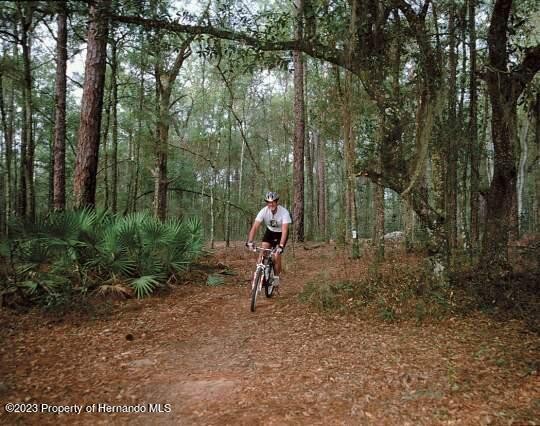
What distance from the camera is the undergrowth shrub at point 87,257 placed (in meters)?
5.71

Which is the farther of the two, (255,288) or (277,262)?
(277,262)

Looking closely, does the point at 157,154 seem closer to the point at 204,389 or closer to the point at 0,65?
the point at 0,65

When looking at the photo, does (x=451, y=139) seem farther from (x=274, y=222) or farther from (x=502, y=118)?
(x=274, y=222)

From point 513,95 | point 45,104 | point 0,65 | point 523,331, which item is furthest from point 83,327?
point 45,104

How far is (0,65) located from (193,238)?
5.40 meters

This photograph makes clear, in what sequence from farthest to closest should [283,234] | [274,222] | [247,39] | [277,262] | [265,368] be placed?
1. [277,262]
2. [274,222]
3. [283,234]
4. [247,39]
5. [265,368]

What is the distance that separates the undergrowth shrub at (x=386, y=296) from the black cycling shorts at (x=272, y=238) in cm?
107

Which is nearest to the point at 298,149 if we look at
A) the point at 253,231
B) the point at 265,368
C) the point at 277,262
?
the point at 277,262

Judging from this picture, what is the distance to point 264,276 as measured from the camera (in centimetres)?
669

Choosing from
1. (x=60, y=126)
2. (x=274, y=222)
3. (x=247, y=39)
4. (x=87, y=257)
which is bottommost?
(x=87, y=257)

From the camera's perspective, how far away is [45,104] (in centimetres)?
1482

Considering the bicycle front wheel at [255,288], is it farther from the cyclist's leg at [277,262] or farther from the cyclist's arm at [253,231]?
the cyclist's arm at [253,231]

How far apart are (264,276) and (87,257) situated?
3194 millimetres

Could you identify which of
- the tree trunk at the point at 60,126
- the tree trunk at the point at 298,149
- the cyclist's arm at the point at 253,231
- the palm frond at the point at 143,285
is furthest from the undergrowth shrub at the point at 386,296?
the tree trunk at the point at 298,149
